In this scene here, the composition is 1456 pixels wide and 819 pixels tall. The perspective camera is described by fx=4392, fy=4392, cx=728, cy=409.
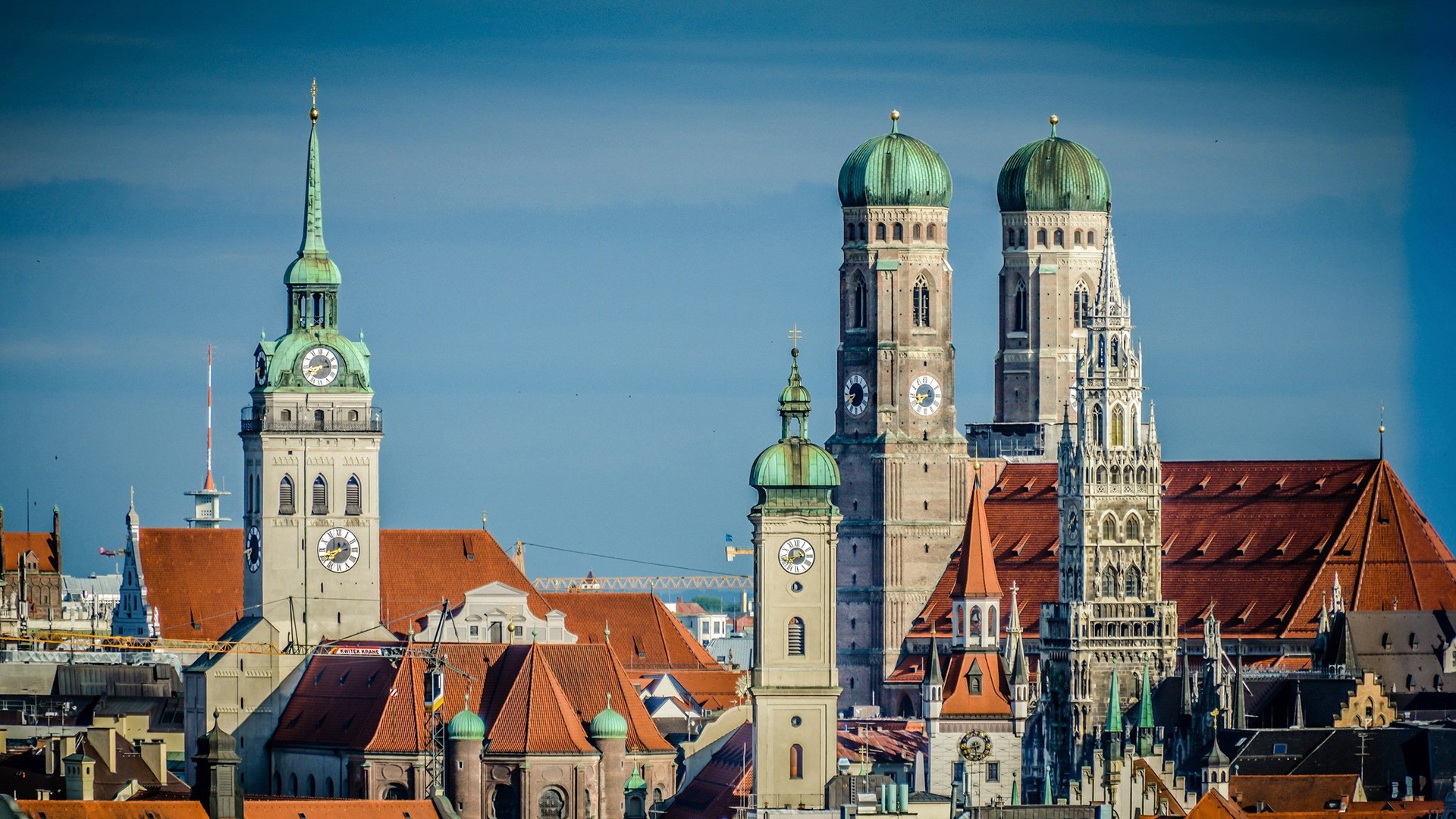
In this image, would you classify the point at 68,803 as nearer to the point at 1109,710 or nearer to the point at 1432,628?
the point at 1109,710

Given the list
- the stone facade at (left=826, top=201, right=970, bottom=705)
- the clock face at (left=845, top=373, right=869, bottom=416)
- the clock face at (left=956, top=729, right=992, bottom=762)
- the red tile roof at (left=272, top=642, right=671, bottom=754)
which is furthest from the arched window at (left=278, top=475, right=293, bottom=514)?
the clock face at (left=845, top=373, right=869, bottom=416)

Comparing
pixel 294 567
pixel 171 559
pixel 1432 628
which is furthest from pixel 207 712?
pixel 1432 628

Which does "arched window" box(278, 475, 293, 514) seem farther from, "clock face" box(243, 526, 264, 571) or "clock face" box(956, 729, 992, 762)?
"clock face" box(956, 729, 992, 762)

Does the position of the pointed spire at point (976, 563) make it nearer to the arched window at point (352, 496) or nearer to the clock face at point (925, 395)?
the clock face at point (925, 395)

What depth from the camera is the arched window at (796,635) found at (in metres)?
127

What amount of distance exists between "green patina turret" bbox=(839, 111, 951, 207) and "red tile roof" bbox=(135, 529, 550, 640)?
29.8m

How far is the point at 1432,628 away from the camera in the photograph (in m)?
169

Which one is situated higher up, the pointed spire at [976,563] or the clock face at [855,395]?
the clock face at [855,395]

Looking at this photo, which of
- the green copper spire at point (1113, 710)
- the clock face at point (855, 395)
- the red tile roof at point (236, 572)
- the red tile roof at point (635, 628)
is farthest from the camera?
the clock face at point (855, 395)

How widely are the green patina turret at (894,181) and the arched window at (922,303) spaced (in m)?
3.67

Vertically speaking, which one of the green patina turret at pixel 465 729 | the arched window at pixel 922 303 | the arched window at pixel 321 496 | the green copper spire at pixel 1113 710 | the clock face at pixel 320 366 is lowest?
the green patina turret at pixel 465 729

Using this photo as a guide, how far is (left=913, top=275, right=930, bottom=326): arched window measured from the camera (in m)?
198

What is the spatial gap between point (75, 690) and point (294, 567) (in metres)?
25.2

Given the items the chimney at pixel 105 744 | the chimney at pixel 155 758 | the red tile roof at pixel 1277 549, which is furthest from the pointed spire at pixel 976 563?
the chimney at pixel 105 744
